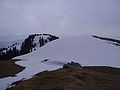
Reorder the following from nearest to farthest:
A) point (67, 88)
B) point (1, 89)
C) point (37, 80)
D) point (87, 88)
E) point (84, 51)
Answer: point (67, 88)
point (87, 88)
point (1, 89)
point (37, 80)
point (84, 51)

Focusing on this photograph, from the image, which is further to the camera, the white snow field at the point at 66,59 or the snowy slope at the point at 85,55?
the snowy slope at the point at 85,55

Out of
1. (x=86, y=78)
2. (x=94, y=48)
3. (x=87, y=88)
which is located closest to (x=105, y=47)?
(x=94, y=48)

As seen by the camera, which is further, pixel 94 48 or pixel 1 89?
pixel 94 48

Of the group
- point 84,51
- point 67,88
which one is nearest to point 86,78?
point 67,88

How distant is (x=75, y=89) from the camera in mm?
26281

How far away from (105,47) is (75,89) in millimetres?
71467

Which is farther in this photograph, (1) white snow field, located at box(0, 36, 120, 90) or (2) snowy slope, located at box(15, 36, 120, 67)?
(2) snowy slope, located at box(15, 36, 120, 67)

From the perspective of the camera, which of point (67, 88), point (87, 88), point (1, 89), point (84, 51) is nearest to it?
point (67, 88)

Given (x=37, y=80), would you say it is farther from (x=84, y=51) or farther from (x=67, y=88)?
(x=84, y=51)

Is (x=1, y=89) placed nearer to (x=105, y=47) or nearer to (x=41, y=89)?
(x=41, y=89)

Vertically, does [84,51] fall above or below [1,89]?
above

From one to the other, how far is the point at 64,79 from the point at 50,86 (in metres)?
4.46

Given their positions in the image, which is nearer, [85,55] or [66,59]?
[66,59]

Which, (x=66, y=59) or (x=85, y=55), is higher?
(x=85, y=55)
